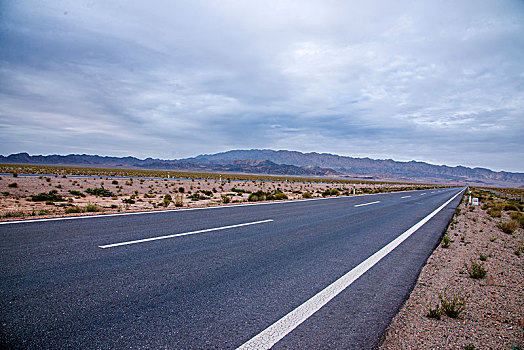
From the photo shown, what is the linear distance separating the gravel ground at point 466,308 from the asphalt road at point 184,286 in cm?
22

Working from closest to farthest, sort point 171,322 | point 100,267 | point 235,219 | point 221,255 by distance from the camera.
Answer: point 171,322
point 100,267
point 221,255
point 235,219

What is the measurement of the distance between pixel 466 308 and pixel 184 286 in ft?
12.5

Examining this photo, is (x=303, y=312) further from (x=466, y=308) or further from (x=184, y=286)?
(x=466, y=308)

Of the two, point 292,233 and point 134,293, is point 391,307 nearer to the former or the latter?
point 134,293

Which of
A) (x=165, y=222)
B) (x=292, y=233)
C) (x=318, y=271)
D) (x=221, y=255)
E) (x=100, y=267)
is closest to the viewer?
(x=100, y=267)

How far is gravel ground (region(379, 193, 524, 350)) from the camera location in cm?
315

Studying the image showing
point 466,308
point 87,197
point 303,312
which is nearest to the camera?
point 303,312

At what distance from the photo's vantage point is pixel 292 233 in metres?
8.05

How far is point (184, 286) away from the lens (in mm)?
4145

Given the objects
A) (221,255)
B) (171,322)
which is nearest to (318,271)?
(221,255)

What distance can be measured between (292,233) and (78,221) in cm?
573

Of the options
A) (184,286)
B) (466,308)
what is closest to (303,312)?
(184,286)

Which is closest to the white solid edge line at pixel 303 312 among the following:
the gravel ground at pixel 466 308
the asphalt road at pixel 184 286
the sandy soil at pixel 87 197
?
the asphalt road at pixel 184 286

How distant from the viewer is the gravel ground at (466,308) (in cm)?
315
